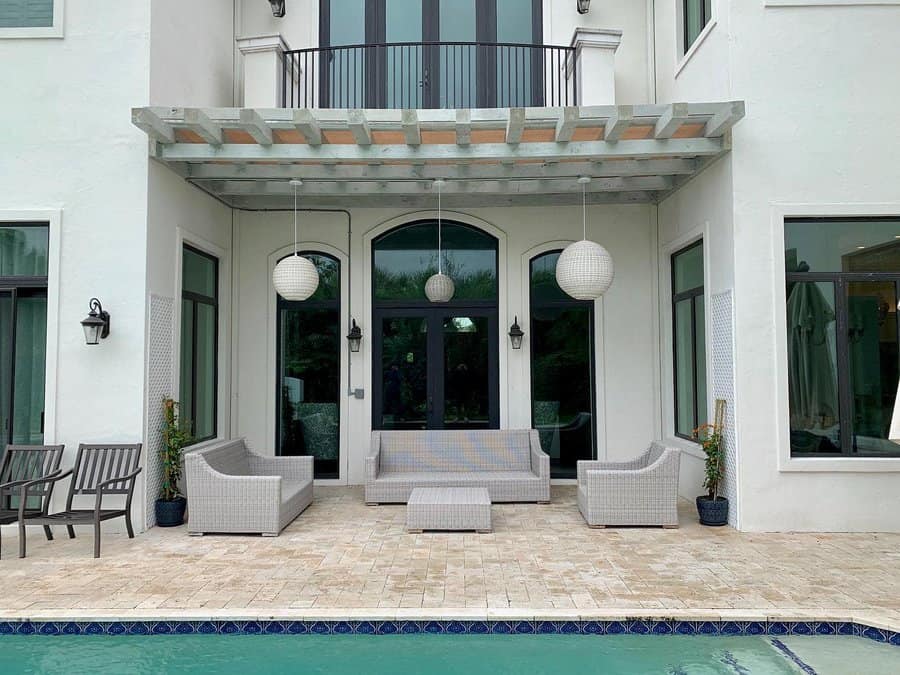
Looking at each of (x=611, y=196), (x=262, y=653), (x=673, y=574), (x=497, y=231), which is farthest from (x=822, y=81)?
(x=262, y=653)

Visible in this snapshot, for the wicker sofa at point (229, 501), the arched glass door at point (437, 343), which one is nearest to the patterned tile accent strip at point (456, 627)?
the wicker sofa at point (229, 501)

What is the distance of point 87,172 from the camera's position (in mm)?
6148

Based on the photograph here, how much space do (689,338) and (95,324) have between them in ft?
19.9

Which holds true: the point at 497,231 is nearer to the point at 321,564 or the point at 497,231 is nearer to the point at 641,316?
the point at 641,316

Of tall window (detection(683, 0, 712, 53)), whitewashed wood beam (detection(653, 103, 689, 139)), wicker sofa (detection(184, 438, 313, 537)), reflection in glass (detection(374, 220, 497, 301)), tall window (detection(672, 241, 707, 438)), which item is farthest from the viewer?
reflection in glass (detection(374, 220, 497, 301))

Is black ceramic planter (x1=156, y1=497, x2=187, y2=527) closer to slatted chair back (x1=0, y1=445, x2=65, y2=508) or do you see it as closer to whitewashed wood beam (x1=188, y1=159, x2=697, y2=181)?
slatted chair back (x1=0, y1=445, x2=65, y2=508)

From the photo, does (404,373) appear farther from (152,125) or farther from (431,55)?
(152,125)

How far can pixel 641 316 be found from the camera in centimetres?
843

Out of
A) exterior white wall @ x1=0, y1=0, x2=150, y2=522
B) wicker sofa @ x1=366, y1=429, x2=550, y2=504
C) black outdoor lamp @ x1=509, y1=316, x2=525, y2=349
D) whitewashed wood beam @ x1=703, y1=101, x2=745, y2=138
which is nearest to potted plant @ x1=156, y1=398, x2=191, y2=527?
exterior white wall @ x1=0, y1=0, x2=150, y2=522

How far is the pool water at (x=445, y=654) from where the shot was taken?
12.0 feet

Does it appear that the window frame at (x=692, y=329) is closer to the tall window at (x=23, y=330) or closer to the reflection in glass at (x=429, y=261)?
the reflection in glass at (x=429, y=261)

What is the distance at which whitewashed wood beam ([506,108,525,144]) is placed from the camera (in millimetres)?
5652

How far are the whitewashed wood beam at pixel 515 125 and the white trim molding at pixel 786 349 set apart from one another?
2.41 meters

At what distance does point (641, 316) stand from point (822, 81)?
3.26 m
